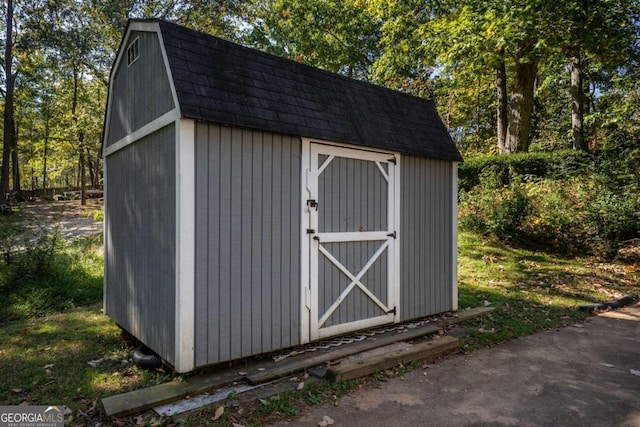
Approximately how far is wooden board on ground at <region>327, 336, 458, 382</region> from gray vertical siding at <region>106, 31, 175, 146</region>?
2.63m

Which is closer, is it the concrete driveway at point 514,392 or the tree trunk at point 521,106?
the concrete driveway at point 514,392

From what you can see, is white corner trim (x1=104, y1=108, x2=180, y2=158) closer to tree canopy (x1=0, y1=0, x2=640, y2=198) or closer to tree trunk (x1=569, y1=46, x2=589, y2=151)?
tree canopy (x1=0, y1=0, x2=640, y2=198)

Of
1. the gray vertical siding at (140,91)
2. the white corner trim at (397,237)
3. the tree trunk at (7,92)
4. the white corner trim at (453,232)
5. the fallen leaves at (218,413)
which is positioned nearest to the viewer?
the fallen leaves at (218,413)

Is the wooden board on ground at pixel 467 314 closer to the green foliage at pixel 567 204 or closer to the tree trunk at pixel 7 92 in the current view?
the green foliage at pixel 567 204

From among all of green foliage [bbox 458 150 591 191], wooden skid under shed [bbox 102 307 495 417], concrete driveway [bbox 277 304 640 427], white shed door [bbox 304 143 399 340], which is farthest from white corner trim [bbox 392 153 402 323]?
green foliage [bbox 458 150 591 191]

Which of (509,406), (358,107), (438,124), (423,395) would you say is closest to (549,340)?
(509,406)

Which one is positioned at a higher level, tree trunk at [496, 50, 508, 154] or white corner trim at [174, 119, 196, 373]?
tree trunk at [496, 50, 508, 154]

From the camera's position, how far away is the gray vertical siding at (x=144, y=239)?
3.27 metres

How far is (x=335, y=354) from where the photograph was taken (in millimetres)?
3648

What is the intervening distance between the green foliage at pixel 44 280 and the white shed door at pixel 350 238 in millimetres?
4201

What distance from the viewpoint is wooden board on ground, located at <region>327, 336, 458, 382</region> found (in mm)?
3237

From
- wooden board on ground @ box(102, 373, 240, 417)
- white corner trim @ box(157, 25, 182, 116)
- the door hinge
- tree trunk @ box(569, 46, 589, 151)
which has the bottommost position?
wooden board on ground @ box(102, 373, 240, 417)

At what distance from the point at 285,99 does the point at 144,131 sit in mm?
1394

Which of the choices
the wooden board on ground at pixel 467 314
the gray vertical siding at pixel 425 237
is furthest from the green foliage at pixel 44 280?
the wooden board on ground at pixel 467 314
